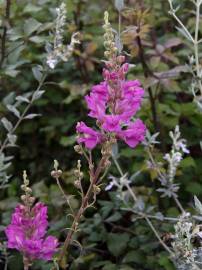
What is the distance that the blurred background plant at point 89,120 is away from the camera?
100 inches

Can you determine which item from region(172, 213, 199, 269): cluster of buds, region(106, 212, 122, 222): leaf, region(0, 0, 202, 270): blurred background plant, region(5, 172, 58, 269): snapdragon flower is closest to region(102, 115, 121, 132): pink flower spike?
region(5, 172, 58, 269): snapdragon flower

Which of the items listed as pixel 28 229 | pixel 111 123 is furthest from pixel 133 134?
pixel 28 229

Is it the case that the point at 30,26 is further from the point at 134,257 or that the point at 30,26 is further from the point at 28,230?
the point at 28,230

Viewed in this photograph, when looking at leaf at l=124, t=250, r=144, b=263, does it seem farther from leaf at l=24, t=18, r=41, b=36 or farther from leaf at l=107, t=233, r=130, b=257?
leaf at l=24, t=18, r=41, b=36

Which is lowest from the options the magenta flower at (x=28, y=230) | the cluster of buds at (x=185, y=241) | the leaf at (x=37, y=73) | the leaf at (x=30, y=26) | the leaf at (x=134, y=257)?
the leaf at (x=134, y=257)

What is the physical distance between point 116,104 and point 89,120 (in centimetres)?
158

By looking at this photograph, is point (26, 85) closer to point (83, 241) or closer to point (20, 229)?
point (83, 241)

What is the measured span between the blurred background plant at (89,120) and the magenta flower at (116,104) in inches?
19.4

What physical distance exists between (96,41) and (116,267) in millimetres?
1294

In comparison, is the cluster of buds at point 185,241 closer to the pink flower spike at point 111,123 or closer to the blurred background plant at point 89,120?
the blurred background plant at point 89,120

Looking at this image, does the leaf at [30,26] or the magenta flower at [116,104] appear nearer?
the magenta flower at [116,104]

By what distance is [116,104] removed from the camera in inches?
62.6

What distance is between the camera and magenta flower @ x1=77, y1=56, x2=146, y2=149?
62.0 inches

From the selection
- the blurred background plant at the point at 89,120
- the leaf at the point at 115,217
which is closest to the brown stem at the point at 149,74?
the blurred background plant at the point at 89,120
